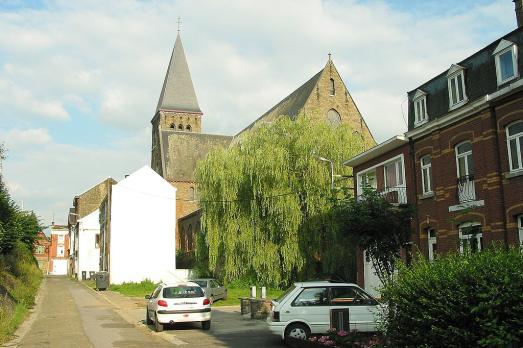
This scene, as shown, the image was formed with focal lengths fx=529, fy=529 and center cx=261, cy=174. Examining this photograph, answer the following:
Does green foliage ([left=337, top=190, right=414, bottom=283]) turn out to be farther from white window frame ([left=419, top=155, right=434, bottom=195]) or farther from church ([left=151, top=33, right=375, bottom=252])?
church ([left=151, top=33, right=375, bottom=252])

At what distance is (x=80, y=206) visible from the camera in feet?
226

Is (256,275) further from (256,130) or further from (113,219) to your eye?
(113,219)

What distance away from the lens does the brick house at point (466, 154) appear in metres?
15.1

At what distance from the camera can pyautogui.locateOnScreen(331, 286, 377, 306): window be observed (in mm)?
12562

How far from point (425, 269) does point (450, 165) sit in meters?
11.3

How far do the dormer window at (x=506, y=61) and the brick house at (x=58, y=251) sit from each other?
87465mm

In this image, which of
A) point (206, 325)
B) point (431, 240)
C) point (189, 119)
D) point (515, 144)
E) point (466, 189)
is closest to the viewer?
point (515, 144)

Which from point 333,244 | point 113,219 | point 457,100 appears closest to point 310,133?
Result: point 333,244

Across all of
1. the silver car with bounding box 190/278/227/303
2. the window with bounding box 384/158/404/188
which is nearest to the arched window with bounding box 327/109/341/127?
the silver car with bounding box 190/278/227/303

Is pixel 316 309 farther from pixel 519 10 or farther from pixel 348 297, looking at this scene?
pixel 519 10

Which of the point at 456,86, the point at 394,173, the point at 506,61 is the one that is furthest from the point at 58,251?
the point at 506,61

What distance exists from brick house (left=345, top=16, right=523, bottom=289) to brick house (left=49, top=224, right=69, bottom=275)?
82126 mm

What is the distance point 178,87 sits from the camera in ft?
247

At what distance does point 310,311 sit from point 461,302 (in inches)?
252
